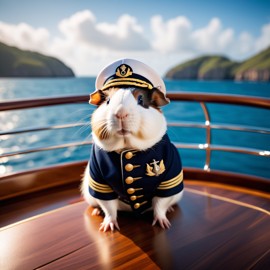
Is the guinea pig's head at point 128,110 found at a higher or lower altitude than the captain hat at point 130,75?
lower

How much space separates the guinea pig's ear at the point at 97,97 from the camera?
1.37 metres

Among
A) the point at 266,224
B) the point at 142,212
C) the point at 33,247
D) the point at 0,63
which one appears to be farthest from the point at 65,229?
the point at 0,63

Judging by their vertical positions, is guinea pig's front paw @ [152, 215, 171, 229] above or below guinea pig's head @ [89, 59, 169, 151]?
below

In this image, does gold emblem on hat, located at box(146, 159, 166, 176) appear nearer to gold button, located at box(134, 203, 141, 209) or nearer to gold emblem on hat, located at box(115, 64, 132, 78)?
gold button, located at box(134, 203, 141, 209)

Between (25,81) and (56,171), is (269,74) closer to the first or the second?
(25,81)

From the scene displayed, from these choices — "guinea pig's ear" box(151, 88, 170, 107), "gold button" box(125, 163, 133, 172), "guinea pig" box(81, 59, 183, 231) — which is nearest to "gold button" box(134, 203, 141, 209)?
"guinea pig" box(81, 59, 183, 231)

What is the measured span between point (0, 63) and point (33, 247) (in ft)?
63.2

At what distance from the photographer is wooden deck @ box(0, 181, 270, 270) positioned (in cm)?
135

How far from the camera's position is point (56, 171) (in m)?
2.21

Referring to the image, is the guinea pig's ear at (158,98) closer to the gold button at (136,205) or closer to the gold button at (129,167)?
the gold button at (129,167)

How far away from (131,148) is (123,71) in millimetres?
325

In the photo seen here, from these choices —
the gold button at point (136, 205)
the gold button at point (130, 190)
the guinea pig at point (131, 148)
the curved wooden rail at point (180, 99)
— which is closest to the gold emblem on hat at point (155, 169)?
the guinea pig at point (131, 148)

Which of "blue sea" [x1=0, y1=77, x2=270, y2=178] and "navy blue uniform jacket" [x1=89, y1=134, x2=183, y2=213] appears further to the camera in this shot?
"blue sea" [x1=0, y1=77, x2=270, y2=178]

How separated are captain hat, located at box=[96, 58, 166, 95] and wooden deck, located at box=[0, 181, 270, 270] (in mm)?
718
